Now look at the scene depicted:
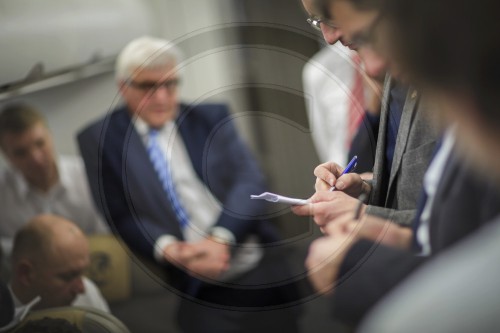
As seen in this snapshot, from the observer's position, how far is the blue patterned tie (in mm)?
961

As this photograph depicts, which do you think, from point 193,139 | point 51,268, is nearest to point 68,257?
point 51,268

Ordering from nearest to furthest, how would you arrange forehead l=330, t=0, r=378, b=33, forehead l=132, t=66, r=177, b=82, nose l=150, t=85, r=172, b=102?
1. forehead l=330, t=0, r=378, b=33
2. forehead l=132, t=66, r=177, b=82
3. nose l=150, t=85, r=172, b=102

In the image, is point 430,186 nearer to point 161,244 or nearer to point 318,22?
point 318,22

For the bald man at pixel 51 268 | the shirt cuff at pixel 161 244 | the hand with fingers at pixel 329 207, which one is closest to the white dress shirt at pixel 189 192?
the shirt cuff at pixel 161 244

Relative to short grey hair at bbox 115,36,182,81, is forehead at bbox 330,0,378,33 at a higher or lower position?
higher

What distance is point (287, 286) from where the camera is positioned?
0.63 meters

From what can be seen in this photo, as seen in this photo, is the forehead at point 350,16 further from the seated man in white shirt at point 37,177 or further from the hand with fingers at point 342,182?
the seated man in white shirt at point 37,177

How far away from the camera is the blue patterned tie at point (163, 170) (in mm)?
961

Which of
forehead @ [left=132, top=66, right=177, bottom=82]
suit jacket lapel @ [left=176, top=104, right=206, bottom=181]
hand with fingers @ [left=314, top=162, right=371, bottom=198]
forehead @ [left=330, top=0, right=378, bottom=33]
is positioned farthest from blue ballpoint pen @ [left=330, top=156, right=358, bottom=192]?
suit jacket lapel @ [left=176, top=104, right=206, bottom=181]

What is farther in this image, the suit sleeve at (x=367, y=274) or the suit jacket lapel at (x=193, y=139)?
the suit jacket lapel at (x=193, y=139)

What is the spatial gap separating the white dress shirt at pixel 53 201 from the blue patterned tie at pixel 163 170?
0.11 metres

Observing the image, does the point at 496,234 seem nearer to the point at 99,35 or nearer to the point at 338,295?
the point at 338,295

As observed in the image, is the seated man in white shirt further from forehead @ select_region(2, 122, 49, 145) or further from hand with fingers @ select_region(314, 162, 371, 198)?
hand with fingers @ select_region(314, 162, 371, 198)

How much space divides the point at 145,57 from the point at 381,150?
0.51m
